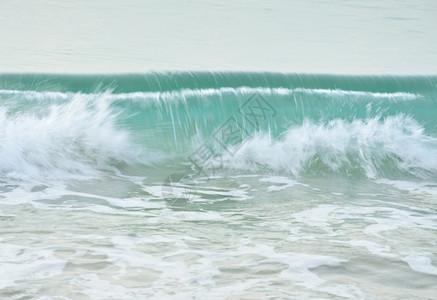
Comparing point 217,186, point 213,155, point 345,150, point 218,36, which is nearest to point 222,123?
point 213,155

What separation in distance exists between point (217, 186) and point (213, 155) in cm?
71

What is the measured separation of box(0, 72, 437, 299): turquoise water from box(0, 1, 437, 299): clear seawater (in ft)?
0.04

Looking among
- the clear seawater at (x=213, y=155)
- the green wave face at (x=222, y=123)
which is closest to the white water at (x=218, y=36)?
the clear seawater at (x=213, y=155)

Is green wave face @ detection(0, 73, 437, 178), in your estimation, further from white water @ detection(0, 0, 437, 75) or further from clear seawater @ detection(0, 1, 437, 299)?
white water @ detection(0, 0, 437, 75)

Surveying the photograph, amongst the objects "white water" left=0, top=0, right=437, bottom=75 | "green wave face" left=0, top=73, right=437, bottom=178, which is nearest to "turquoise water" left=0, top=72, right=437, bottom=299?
"green wave face" left=0, top=73, right=437, bottom=178

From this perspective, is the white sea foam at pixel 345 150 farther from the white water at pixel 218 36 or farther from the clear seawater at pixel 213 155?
the white water at pixel 218 36

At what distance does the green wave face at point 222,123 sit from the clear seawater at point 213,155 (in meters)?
0.01

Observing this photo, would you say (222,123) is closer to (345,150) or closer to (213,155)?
(213,155)

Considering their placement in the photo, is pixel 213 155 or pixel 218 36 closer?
pixel 213 155

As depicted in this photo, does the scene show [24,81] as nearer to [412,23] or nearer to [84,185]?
[84,185]

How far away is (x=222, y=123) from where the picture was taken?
4.69 metres

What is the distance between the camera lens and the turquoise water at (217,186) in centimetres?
208

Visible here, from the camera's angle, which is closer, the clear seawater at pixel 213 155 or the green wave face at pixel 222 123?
the clear seawater at pixel 213 155

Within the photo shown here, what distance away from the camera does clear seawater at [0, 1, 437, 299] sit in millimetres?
2133
